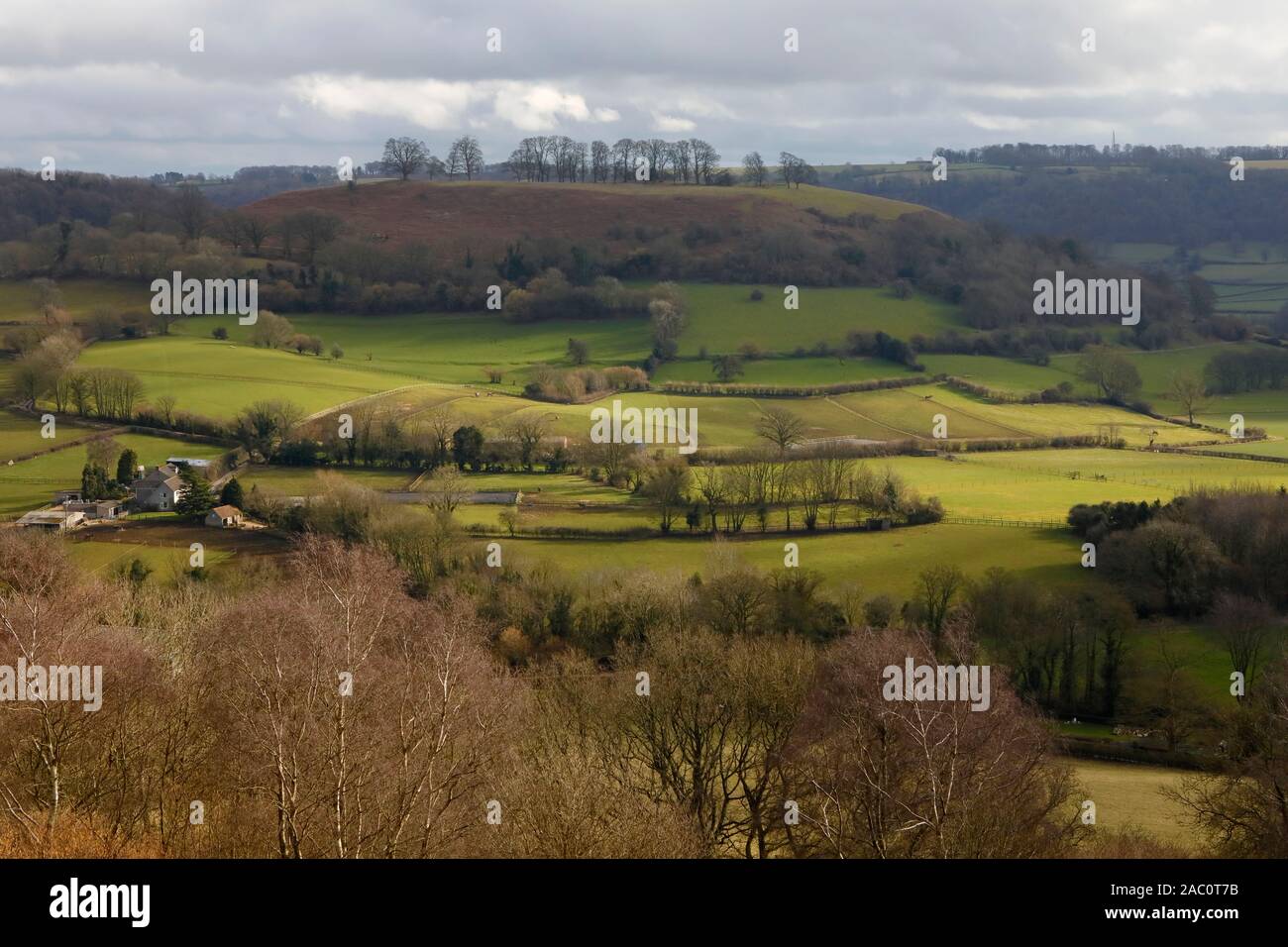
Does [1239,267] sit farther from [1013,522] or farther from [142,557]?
[142,557]

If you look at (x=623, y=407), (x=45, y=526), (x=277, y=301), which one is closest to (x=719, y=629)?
(x=45, y=526)

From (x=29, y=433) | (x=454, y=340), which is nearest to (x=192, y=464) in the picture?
(x=29, y=433)
